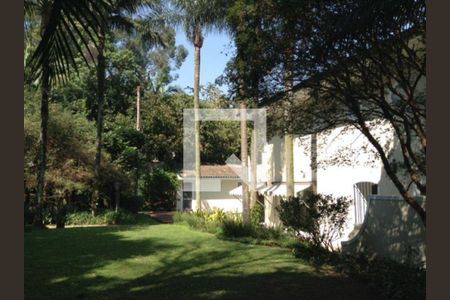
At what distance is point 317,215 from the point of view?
40.5 feet

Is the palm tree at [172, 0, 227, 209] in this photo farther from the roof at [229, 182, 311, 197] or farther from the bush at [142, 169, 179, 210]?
the bush at [142, 169, 179, 210]

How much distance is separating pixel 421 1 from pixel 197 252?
38.6 feet

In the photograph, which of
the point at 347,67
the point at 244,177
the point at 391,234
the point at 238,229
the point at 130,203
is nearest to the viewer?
the point at 347,67

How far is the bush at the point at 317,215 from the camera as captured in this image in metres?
12.4

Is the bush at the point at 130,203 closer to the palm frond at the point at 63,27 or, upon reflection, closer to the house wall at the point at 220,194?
the house wall at the point at 220,194

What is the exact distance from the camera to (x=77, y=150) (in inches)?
1075

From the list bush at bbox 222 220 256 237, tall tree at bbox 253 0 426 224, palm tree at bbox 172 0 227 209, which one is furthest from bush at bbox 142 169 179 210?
tall tree at bbox 253 0 426 224

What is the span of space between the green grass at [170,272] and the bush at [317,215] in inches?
38.4

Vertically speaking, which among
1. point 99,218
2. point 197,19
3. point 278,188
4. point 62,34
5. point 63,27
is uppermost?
point 197,19

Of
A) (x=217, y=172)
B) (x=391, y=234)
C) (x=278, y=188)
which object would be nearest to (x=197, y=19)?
(x=278, y=188)

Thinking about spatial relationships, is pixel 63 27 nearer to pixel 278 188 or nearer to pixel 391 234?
pixel 391 234

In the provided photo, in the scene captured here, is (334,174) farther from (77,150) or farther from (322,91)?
(77,150)

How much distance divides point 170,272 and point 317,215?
419cm

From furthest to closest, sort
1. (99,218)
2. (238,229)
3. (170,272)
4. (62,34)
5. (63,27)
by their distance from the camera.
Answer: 1. (99,218)
2. (238,229)
3. (170,272)
4. (63,27)
5. (62,34)
